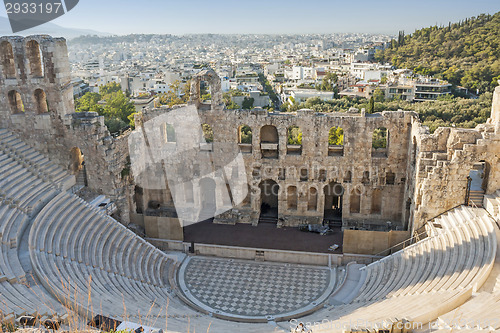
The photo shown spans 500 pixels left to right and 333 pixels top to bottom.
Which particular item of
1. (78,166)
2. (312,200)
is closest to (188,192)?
(78,166)

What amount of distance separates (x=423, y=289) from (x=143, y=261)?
13.5 m

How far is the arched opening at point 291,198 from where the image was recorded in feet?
94.4

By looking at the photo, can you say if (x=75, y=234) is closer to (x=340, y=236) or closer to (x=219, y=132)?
(x=219, y=132)

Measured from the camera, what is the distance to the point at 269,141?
98.9 ft

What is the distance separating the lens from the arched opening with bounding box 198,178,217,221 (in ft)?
96.1

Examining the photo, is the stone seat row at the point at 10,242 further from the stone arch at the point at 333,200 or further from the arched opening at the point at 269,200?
the stone arch at the point at 333,200

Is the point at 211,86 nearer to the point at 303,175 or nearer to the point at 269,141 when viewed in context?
the point at 269,141

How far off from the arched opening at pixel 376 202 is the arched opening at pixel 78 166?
18235 mm

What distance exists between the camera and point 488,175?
22.4m

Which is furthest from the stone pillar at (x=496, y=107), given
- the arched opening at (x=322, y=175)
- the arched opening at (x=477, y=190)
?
the arched opening at (x=322, y=175)

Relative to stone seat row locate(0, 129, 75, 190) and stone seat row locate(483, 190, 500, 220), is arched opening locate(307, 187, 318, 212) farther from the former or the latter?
stone seat row locate(0, 129, 75, 190)

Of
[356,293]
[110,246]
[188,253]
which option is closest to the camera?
[356,293]

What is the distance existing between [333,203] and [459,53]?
7454cm

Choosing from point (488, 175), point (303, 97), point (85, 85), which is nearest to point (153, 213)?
point (488, 175)
